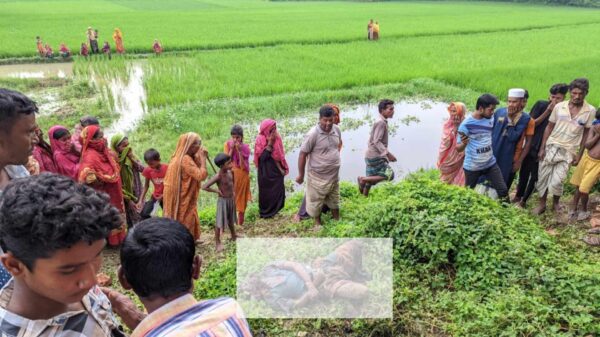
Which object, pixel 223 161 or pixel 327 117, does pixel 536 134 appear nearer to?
pixel 327 117

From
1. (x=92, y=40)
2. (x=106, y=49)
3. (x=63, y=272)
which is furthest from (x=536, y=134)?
(x=92, y=40)

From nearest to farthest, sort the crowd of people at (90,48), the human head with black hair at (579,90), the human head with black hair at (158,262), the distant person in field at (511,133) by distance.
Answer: the human head with black hair at (158,262) → the human head with black hair at (579,90) → the distant person in field at (511,133) → the crowd of people at (90,48)

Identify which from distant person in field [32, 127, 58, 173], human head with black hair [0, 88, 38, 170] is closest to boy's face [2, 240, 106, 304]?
human head with black hair [0, 88, 38, 170]

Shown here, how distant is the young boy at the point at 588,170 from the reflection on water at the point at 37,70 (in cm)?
1363

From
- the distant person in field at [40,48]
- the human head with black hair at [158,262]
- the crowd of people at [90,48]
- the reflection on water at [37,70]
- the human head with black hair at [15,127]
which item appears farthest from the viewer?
the crowd of people at [90,48]

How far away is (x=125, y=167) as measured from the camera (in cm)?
459

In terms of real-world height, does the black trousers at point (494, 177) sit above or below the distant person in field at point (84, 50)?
below

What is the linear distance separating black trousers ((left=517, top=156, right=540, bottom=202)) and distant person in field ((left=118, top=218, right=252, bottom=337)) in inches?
178

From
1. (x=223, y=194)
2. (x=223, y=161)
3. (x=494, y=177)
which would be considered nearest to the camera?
(x=223, y=161)

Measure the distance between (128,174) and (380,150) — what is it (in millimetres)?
2733

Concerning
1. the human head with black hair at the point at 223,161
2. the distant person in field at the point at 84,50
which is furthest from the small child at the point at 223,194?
the distant person in field at the point at 84,50

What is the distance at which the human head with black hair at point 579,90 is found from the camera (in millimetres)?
4449

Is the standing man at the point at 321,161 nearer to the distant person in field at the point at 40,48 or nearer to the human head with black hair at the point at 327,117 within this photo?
the human head with black hair at the point at 327,117

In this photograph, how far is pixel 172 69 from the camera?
1409 cm
